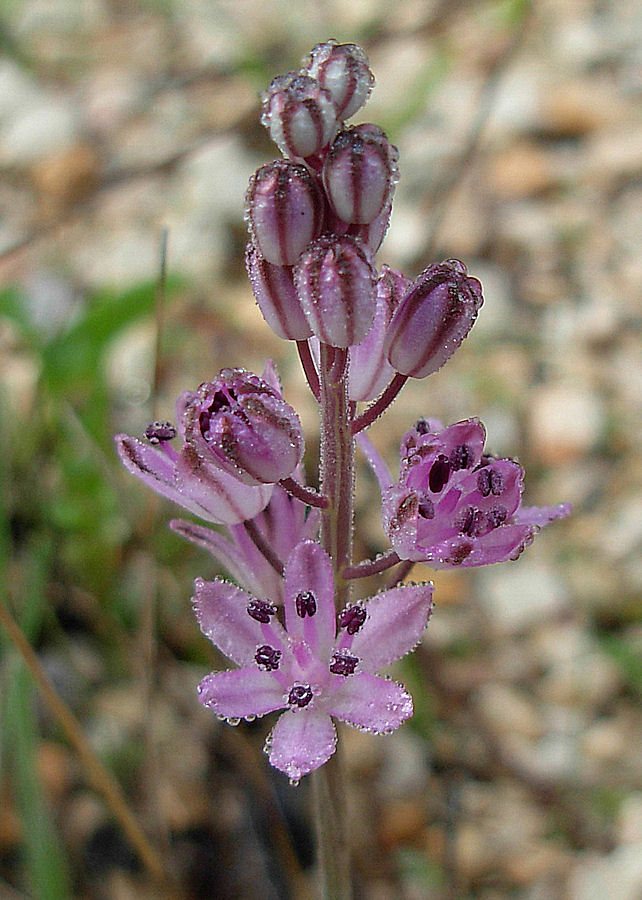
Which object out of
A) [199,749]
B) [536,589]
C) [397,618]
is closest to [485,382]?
[536,589]

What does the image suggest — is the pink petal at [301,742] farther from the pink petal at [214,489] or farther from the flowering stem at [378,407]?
the flowering stem at [378,407]

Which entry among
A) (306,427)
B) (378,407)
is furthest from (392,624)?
(306,427)

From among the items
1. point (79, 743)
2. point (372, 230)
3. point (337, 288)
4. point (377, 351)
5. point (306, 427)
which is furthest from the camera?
point (306, 427)

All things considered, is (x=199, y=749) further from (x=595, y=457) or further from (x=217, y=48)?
(x=217, y=48)

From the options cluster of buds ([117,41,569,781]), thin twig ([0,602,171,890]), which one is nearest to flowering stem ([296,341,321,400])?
cluster of buds ([117,41,569,781])

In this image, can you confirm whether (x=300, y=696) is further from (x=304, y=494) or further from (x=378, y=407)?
(x=378, y=407)

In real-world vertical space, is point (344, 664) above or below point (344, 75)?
below

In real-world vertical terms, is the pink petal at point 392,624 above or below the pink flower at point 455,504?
below

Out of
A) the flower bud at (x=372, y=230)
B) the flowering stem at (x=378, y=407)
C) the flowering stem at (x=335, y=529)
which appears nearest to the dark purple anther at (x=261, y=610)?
the flowering stem at (x=335, y=529)
